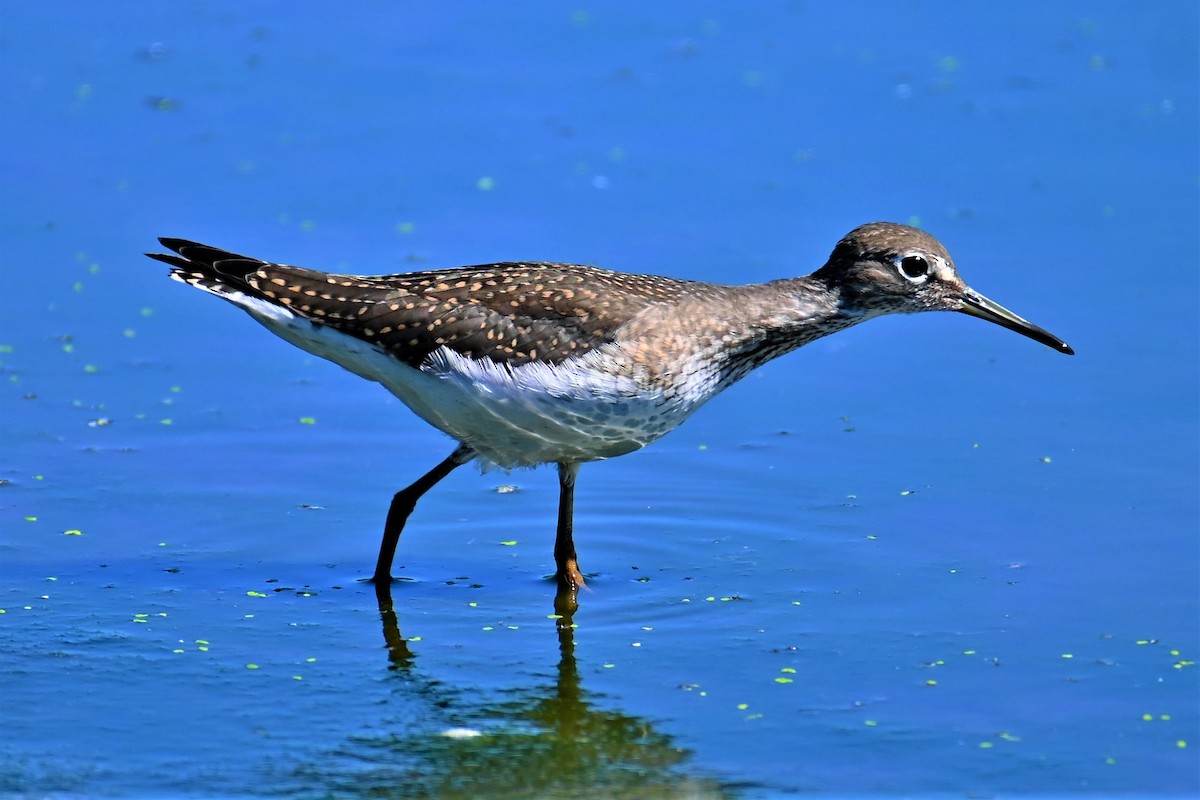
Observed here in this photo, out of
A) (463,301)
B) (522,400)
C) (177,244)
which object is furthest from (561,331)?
(177,244)

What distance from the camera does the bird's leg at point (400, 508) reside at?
11.2m

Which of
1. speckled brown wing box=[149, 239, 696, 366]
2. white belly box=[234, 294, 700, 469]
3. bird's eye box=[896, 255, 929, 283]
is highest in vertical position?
bird's eye box=[896, 255, 929, 283]

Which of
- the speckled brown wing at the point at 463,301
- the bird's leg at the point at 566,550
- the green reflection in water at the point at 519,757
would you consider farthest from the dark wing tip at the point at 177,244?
the green reflection in water at the point at 519,757

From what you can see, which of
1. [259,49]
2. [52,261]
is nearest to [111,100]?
[259,49]

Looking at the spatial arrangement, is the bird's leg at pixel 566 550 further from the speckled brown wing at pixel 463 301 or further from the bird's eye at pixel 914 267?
the bird's eye at pixel 914 267

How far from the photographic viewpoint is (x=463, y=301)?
36.0 feet

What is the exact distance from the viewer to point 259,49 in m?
19.2

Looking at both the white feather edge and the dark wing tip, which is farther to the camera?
the dark wing tip

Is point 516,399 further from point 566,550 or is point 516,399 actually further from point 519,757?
point 519,757

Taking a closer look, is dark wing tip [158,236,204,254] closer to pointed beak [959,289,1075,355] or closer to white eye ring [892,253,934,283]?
white eye ring [892,253,934,283]

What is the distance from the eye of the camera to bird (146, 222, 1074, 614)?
10.6 meters

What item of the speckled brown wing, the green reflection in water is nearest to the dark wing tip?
the speckled brown wing

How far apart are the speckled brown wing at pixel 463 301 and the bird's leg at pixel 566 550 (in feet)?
3.08

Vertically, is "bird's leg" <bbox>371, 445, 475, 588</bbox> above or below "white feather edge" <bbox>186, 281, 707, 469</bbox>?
below
